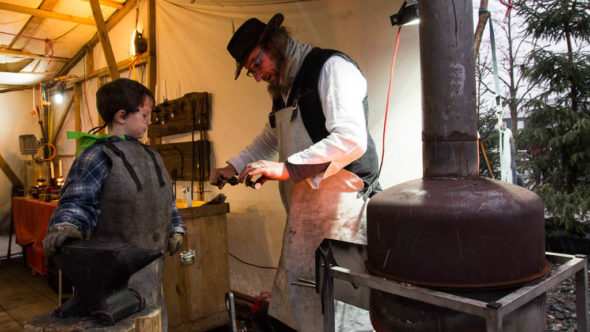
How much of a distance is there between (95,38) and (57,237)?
7.44m

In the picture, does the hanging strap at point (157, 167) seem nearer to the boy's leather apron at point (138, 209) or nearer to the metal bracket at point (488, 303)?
the boy's leather apron at point (138, 209)

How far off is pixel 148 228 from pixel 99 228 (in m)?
0.26

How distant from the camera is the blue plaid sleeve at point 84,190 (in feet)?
5.58

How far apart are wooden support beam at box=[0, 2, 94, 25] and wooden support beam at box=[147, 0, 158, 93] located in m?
1.97

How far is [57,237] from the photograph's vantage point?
1344 millimetres

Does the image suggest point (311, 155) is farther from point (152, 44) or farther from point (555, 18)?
point (152, 44)

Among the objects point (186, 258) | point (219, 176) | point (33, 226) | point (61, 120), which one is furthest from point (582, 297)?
point (61, 120)

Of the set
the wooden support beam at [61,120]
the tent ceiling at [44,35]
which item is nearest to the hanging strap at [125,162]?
the tent ceiling at [44,35]

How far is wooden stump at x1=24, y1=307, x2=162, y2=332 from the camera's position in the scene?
1026mm

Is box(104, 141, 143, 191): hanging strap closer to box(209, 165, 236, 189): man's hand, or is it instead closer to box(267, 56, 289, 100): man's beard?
box(209, 165, 236, 189): man's hand

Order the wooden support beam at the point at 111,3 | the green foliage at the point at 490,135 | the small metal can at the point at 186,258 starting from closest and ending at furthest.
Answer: the small metal can at the point at 186,258
the green foliage at the point at 490,135
the wooden support beam at the point at 111,3

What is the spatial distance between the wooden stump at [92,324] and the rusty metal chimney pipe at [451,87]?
118 centimetres

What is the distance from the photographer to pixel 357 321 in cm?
224

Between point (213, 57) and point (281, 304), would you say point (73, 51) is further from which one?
point (281, 304)
